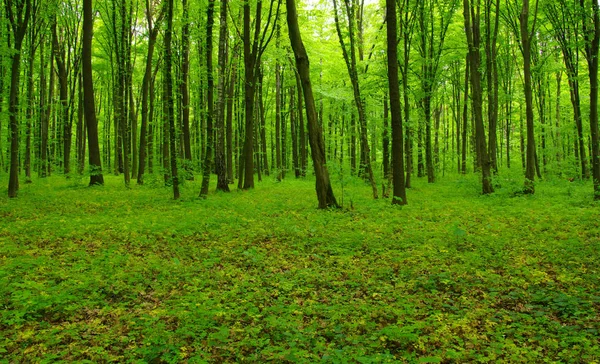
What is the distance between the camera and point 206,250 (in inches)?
276

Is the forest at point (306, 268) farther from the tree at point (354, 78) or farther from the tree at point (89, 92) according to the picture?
the tree at point (89, 92)

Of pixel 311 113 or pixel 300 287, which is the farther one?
pixel 311 113

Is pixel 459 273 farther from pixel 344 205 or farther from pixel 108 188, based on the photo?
pixel 108 188

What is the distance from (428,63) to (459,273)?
14.8 metres

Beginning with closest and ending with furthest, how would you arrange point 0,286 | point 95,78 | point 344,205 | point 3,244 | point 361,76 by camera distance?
1. point 0,286
2. point 3,244
3. point 344,205
4. point 361,76
5. point 95,78

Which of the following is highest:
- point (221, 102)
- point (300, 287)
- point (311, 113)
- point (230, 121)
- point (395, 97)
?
point (221, 102)

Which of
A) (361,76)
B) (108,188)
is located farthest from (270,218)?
(361,76)

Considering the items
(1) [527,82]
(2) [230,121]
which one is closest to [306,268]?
(1) [527,82]

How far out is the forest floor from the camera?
353 cm

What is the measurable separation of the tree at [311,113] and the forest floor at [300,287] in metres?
1.42

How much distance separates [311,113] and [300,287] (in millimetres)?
6557

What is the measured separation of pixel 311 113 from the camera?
10656 mm

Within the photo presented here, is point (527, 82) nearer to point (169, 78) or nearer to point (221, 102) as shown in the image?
point (221, 102)

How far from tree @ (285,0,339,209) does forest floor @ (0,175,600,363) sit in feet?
4.66
